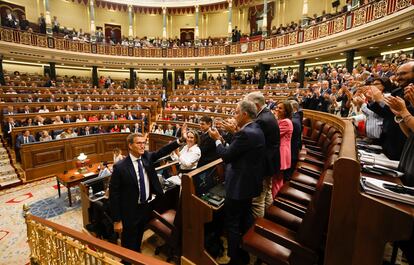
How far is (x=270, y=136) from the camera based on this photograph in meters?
2.13

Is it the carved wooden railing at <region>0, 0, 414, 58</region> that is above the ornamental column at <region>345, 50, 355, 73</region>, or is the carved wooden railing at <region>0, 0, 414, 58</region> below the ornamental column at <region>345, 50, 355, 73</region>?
above

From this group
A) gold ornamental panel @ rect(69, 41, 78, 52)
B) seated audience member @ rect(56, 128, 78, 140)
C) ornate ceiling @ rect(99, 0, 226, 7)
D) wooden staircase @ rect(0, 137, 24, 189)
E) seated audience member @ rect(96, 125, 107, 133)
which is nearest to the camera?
wooden staircase @ rect(0, 137, 24, 189)

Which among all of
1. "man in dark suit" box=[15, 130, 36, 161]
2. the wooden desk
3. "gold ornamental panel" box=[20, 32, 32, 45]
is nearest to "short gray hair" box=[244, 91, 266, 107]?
the wooden desk

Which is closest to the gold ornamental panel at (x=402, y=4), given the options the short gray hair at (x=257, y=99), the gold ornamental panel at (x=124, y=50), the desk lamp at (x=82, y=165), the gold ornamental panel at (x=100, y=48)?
the short gray hair at (x=257, y=99)

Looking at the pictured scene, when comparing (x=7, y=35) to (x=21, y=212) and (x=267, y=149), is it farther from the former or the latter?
(x=267, y=149)

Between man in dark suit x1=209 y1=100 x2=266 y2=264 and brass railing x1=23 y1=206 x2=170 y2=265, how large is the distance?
897 millimetres

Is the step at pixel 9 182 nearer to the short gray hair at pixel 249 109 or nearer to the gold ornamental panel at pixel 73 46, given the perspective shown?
the short gray hair at pixel 249 109

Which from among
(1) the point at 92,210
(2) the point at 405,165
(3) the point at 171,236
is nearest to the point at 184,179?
(3) the point at 171,236

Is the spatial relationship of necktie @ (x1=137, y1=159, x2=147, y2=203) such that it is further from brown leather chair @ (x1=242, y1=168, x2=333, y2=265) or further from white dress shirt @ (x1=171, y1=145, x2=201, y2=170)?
brown leather chair @ (x1=242, y1=168, x2=333, y2=265)

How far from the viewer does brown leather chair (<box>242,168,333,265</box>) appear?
4.16ft

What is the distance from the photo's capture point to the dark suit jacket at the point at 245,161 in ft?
5.78

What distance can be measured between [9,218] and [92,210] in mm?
1965

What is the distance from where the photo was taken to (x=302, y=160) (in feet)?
10.6

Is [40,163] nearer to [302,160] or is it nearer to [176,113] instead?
[176,113]
